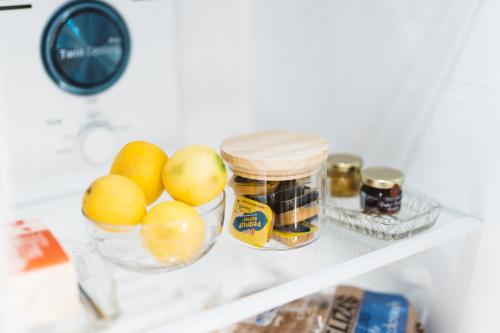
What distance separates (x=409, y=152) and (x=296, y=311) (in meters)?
0.32

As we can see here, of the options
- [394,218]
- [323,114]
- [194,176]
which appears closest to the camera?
[194,176]

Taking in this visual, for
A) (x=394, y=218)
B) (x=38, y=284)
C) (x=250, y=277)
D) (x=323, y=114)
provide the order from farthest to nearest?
(x=323, y=114) → (x=250, y=277) → (x=394, y=218) → (x=38, y=284)

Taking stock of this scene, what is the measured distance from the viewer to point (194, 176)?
0.71m

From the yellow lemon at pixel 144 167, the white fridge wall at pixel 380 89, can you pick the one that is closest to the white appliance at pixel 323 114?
the white fridge wall at pixel 380 89

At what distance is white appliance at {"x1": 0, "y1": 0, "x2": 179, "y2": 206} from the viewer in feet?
2.81

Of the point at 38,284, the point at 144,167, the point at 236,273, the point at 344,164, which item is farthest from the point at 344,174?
the point at 38,284

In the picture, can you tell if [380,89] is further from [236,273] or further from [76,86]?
[76,86]

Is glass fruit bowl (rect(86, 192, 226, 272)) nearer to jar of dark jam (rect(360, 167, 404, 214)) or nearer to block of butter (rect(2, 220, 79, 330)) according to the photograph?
block of butter (rect(2, 220, 79, 330))

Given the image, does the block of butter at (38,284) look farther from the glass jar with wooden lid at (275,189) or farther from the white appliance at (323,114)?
the glass jar with wooden lid at (275,189)

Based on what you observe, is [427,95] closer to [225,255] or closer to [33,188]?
[225,255]

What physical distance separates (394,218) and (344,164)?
13 centimetres

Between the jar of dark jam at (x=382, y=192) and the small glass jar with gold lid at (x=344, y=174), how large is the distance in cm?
6

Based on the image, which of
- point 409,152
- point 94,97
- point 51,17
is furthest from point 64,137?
point 409,152

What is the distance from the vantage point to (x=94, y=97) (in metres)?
0.94
